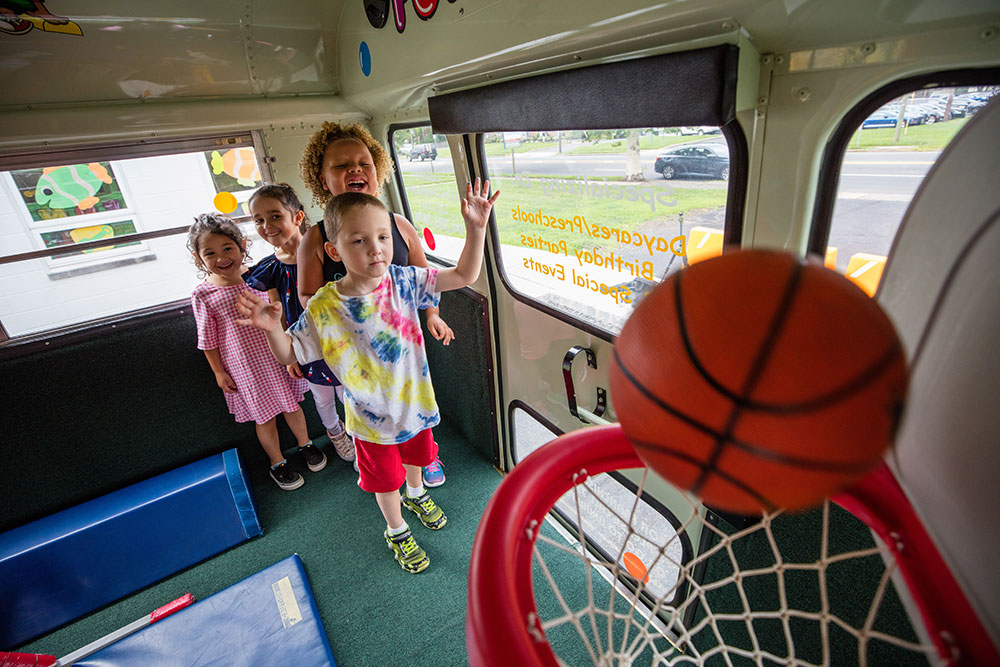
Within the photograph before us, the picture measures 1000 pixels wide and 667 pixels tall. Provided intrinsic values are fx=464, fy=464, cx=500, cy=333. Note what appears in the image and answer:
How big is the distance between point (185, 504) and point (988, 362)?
11.9 feet

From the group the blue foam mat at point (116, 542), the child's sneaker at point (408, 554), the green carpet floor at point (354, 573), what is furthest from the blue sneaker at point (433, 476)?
the blue foam mat at point (116, 542)

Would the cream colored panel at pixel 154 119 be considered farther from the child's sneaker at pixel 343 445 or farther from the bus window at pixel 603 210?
the child's sneaker at pixel 343 445

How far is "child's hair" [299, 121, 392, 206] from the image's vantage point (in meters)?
2.62

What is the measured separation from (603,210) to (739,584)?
4.84ft

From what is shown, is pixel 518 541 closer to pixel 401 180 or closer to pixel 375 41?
pixel 375 41

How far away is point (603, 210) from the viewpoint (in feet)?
6.74

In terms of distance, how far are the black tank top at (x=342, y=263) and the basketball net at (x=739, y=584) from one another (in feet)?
5.23

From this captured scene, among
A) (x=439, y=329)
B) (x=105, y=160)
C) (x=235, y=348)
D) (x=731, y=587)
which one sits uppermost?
(x=105, y=160)

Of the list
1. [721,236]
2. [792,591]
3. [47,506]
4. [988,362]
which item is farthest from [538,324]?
[47,506]

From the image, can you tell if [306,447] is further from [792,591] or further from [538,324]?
[792,591]

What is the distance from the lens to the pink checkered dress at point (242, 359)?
294 centimetres

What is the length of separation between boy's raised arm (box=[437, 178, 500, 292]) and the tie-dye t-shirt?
0.10 meters

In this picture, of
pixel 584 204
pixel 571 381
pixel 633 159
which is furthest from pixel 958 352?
pixel 571 381

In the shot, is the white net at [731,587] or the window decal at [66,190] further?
the window decal at [66,190]
